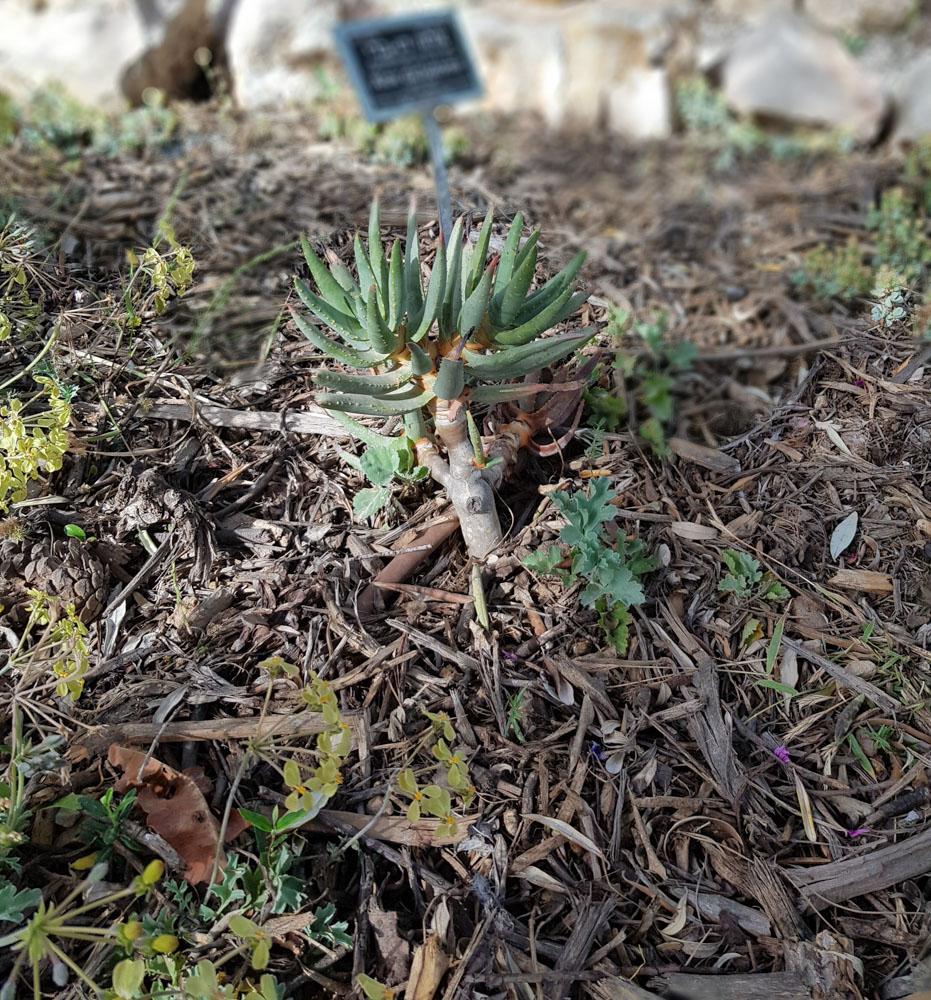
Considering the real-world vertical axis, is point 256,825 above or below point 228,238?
below

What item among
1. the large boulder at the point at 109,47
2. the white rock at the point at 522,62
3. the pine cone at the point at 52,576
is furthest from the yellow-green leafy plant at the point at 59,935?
the white rock at the point at 522,62

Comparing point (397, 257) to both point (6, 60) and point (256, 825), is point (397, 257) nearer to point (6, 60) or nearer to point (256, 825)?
point (256, 825)

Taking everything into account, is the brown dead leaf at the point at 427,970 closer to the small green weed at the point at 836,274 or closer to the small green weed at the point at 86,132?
the small green weed at the point at 836,274

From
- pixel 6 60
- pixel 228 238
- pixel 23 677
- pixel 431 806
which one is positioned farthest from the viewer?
pixel 6 60

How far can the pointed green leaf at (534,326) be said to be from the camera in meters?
1.64

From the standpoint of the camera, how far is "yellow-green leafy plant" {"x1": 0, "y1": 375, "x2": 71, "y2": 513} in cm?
171

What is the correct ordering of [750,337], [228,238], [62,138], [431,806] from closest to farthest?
[431,806]
[228,238]
[750,337]
[62,138]

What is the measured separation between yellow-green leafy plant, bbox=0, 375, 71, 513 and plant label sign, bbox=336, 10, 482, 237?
4.88ft

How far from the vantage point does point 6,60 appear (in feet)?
18.3

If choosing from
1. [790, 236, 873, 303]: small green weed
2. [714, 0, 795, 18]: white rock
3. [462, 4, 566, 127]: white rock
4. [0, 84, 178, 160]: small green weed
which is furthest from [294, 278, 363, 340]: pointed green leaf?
[714, 0, 795, 18]: white rock

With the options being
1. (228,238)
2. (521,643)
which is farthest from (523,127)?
(521,643)

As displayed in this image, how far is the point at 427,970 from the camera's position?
144cm

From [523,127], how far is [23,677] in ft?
16.9

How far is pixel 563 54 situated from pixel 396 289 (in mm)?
Answer: 5107
